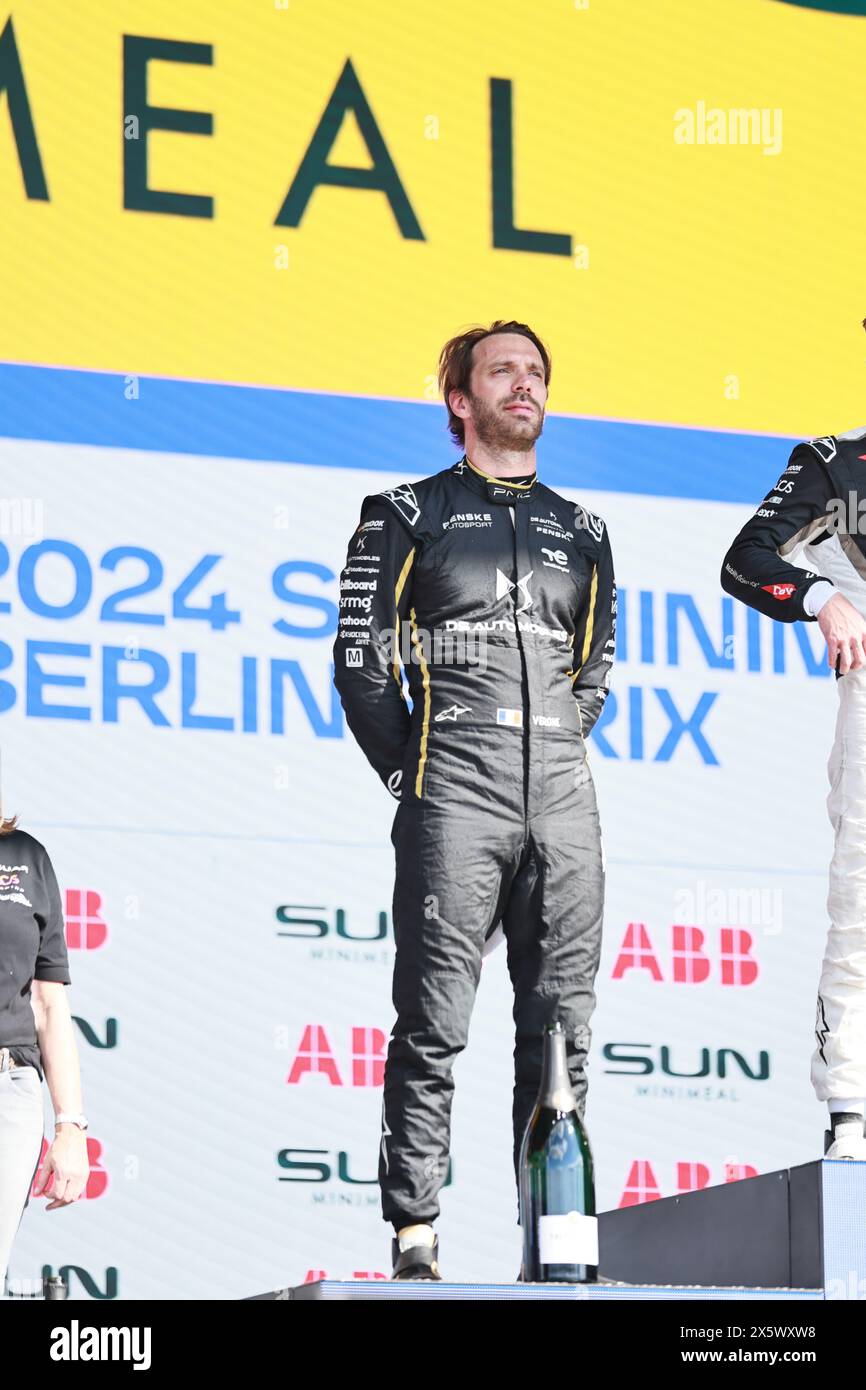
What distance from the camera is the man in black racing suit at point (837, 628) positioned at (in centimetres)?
353

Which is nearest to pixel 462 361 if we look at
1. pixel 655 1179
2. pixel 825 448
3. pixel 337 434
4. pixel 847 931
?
pixel 825 448

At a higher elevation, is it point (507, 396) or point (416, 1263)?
point (507, 396)

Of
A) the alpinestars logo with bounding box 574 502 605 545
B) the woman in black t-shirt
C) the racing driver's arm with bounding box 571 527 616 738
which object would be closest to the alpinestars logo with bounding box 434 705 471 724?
the racing driver's arm with bounding box 571 527 616 738

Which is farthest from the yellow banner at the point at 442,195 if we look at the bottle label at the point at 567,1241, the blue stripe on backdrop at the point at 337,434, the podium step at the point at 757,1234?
the bottle label at the point at 567,1241

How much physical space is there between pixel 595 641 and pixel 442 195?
1.89m

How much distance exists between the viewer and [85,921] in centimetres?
459

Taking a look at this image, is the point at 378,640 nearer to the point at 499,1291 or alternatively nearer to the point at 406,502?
the point at 406,502

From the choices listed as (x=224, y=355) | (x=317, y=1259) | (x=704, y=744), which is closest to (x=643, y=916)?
(x=704, y=744)

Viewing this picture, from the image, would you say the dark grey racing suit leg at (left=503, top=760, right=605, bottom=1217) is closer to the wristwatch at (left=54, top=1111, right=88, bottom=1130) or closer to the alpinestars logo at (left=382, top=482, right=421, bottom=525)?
the alpinestars logo at (left=382, top=482, right=421, bottom=525)

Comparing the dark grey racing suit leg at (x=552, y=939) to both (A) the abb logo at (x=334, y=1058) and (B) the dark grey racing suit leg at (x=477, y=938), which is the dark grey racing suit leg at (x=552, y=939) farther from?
(A) the abb logo at (x=334, y=1058)

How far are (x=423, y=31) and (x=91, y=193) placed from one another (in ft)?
3.07

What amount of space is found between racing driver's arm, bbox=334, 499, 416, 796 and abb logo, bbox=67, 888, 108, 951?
3.77 ft

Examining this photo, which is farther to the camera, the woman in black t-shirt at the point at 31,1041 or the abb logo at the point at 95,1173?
the abb logo at the point at 95,1173

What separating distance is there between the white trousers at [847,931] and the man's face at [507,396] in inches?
25.1
